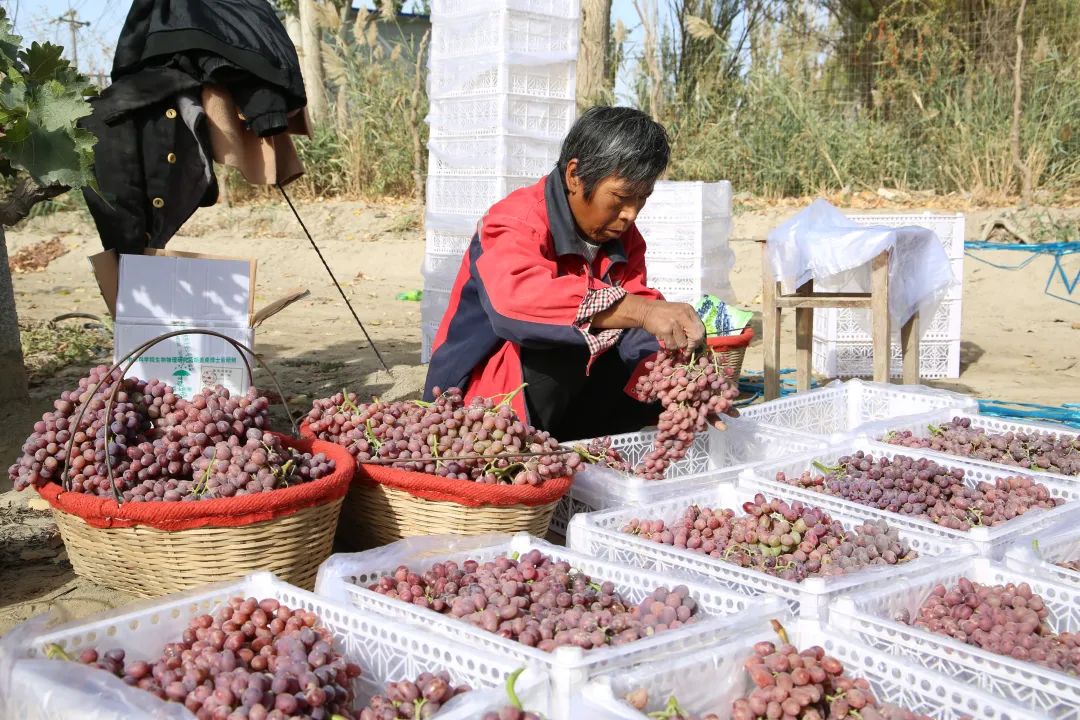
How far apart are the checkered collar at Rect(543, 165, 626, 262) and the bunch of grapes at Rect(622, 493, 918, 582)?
3.03 ft

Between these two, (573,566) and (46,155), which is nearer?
(573,566)

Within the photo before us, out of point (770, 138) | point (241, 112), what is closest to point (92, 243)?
point (770, 138)

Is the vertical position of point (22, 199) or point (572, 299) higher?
point (22, 199)

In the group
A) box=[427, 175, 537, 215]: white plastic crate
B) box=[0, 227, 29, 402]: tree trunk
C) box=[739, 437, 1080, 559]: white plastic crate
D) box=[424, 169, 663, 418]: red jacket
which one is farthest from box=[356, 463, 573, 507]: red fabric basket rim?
box=[427, 175, 537, 215]: white plastic crate

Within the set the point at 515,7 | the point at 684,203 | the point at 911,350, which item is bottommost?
the point at 911,350

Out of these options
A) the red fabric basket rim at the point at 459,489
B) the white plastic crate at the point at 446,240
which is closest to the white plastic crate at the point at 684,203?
the white plastic crate at the point at 446,240

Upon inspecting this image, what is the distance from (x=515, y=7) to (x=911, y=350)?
9.40 ft

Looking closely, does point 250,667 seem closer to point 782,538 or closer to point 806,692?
point 806,692

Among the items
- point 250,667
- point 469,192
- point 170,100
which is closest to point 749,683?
point 250,667

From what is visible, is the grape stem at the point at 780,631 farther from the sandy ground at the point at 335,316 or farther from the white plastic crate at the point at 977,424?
the white plastic crate at the point at 977,424

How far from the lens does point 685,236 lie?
6363 millimetres

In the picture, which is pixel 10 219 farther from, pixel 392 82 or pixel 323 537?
pixel 392 82

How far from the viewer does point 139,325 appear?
142 inches

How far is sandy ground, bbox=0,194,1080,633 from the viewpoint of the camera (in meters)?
3.10
